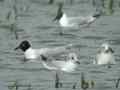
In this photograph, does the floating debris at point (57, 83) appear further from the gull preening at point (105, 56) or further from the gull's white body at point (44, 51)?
the gull's white body at point (44, 51)

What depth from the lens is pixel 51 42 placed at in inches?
453

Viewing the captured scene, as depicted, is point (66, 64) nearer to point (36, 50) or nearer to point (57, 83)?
point (57, 83)

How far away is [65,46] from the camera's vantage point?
10805 millimetres

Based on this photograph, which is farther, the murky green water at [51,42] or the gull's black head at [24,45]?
the gull's black head at [24,45]

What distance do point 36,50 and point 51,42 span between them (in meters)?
0.96

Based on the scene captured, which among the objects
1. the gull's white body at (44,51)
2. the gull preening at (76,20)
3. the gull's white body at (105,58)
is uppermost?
the gull preening at (76,20)

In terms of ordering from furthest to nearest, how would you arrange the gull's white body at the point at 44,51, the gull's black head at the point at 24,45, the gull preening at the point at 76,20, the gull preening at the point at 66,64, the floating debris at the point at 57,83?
1. the gull preening at the point at 76,20
2. the gull's black head at the point at 24,45
3. the gull's white body at the point at 44,51
4. the gull preening at the point at 66,64
5. the floating debris at the point at 57,83

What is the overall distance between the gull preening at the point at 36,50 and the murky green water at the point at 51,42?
0.14 meters

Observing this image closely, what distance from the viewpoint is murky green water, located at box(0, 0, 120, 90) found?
28.9ft

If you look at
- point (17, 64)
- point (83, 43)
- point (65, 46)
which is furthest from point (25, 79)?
point (83, 43)

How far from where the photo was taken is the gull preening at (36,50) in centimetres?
1024

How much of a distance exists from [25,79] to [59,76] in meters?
0.56

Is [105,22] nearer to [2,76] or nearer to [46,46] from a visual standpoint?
[46,46]

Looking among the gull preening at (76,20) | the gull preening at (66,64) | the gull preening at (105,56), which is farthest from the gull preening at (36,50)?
the gull preening at (76,20)
